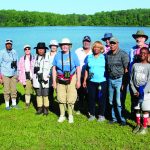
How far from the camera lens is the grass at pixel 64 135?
7.09 m

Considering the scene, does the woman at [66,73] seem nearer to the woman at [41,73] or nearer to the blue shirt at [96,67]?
the blue shirt at [96,67]

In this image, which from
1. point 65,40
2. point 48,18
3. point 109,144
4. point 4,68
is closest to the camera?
point 109,144

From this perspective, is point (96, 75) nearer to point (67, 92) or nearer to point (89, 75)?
point (89, 75)

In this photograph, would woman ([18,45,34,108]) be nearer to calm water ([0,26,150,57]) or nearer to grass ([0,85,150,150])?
grass ([0,85,150,150])

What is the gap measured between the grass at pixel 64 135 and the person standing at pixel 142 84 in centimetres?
57

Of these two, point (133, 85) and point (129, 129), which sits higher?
point (133, 85)

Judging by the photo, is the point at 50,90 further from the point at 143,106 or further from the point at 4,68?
the point at 143,106

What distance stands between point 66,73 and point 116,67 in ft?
4.04

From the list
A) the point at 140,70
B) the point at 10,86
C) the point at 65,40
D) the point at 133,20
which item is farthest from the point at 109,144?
Result: the point at 133,20

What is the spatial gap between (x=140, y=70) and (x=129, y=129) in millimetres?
1498

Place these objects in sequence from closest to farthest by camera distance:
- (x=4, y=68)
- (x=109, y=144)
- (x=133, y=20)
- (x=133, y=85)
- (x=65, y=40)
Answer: (x=109, y=144) < (x=133, y=85) < (x=65, y=40) < (x=4, y=68) < (x=133, y=20)

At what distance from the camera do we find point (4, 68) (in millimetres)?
9430

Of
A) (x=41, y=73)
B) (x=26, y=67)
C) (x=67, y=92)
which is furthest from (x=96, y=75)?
(x=26, y=67)

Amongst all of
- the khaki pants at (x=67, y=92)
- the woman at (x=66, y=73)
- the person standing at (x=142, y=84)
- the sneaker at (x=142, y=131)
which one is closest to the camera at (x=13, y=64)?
the woman at (x=66, y=73)
